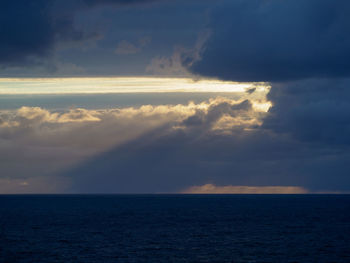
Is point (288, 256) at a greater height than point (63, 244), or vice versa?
point (288, 256)

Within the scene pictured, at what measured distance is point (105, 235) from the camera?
105 metres

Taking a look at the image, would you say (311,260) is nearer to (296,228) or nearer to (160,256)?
(160,256)

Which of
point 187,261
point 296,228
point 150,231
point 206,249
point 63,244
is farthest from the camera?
point 296,228

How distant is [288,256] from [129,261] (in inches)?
969

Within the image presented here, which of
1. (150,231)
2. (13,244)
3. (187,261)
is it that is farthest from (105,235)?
(187,261)

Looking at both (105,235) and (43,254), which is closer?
(43,254)

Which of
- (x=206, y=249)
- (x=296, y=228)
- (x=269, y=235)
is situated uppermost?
(x=296, y=228)

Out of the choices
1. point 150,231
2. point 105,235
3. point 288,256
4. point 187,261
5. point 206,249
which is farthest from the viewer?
point 150,231

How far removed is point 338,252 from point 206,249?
21.4 metres

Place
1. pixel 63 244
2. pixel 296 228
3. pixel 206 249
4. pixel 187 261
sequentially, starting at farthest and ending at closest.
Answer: pixel 296 228, pixel 63 244, pixel 206 249, pixel 187 261

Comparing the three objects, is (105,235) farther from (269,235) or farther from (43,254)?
(269,235)

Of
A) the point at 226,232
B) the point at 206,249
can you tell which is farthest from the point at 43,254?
the point at 226,232

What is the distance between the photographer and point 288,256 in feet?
258

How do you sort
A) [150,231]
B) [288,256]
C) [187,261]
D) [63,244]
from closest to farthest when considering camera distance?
[187,261] → [288,256] → [63,244] → [150,231]
